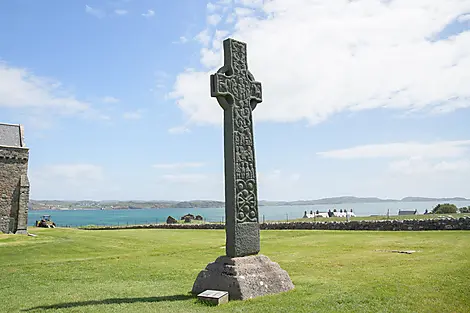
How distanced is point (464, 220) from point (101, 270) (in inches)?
926

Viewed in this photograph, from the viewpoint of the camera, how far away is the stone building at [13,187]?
111 feet

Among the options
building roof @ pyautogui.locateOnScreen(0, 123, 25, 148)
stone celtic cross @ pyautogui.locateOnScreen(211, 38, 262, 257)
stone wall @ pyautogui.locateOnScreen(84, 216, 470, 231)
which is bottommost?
stone wall @ pyautogui.locateOnScreen(84, 216, 470, 231)

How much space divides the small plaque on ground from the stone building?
3089 cm

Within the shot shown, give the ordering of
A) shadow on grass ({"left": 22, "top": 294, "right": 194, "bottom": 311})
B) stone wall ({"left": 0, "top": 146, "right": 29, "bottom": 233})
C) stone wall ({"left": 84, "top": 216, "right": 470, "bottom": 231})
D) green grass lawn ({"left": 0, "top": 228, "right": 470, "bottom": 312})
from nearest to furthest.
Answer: green grass lawn ({"left": 0, "top": 228, "right": 470, "bottom": 312}) → shadow on grass ({"left": 22, "top": 294, "right": 194, "bottom": 311}) → stone wall ({"left": 84, "top": 216, "right": 470, "bottom": 231}) → stone wall ({"left": 0, "top": 146, "right": 29, "bottom": 233})

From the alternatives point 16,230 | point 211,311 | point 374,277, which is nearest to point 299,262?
point 374,277

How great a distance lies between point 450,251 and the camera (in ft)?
47.9

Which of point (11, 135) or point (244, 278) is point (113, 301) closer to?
point (244, 278)

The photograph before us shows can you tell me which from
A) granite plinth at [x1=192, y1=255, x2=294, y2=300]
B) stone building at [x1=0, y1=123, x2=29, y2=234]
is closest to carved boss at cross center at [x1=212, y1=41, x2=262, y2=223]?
granite plinth at [x1=192, y1=255, x2=294, y2=300]

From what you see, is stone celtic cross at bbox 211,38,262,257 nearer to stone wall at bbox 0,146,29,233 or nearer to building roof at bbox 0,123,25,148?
stone wall at bbox 0,146,29,233

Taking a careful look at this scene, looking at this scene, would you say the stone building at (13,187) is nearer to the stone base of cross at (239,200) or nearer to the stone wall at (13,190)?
the stone wall at (13,190)

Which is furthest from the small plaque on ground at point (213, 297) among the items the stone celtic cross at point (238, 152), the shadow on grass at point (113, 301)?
the stone celtic cross at point (238, 152)

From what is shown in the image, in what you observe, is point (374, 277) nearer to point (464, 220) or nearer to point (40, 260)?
point (40, 260)

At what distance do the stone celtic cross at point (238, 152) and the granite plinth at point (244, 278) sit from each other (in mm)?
249

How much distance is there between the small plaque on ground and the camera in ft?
25.2
